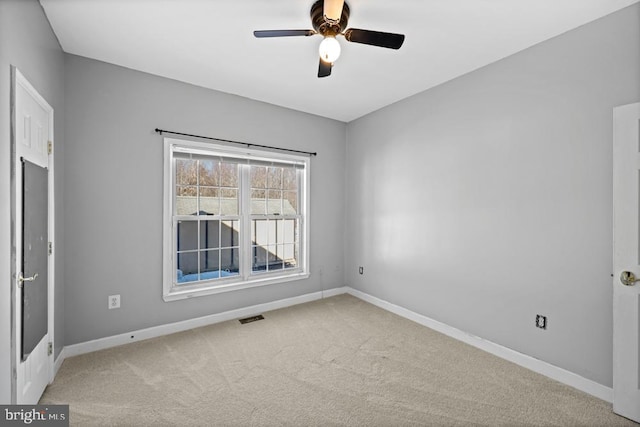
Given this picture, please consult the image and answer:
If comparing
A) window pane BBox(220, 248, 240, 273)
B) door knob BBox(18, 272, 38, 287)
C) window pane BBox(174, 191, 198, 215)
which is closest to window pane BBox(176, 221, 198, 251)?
window pane BBox(174, 191, 198, 215)

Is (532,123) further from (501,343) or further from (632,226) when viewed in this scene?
(501,343)

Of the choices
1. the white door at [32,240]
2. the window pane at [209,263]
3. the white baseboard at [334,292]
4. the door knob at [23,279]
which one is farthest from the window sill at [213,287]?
the door knob at [23,279]

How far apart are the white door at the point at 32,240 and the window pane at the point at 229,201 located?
63.4 inches

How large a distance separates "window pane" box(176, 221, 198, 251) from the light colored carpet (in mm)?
956

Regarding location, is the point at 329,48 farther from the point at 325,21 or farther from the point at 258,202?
the point at 258,202

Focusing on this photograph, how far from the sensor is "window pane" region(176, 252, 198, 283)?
10.8 ft

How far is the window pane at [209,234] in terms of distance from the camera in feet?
11.2

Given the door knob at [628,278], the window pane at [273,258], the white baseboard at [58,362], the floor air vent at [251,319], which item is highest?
the door knob at [628,278]

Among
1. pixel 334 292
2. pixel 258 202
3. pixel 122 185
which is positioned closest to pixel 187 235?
pixel 122 185

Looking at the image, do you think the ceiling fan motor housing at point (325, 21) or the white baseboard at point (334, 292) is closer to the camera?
the ceiling fan motor housing at point (325, 21)

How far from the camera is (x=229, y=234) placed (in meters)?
3.62

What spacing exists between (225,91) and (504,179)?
316 centimetres

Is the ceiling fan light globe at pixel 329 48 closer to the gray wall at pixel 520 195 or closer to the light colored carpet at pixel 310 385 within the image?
the gray wall at pixel 520 195

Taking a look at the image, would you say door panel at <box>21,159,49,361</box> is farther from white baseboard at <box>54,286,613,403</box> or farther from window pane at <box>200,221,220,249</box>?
window pane at <box>200,221,220,249</box>
